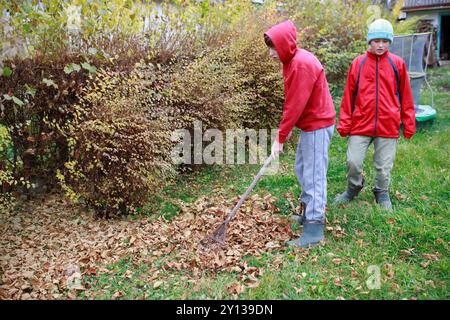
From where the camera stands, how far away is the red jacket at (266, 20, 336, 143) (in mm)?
3340

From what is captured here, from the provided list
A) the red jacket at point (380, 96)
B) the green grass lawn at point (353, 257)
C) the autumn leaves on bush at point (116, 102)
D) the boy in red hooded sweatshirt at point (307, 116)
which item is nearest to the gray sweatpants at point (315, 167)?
the boy in red hooded sweatshirt at point (307, 116)

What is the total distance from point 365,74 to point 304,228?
5.37ft

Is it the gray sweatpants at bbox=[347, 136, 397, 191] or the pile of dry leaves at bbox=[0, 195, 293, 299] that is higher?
the gray sweatpants at bbox=[347, 136, 397, 191]

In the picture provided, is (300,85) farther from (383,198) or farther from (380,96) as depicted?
(383,198)

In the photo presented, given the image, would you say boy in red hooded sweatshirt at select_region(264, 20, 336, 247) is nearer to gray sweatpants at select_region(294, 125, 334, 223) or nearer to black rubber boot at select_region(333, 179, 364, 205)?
gray sweatpants at select_region(294, 125, 334, 223)

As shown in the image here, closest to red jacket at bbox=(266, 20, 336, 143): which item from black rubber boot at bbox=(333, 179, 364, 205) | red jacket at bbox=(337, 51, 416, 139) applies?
red jacket at bbox=(337, 51, 416, 139)

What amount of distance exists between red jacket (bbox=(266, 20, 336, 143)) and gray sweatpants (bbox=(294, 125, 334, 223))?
0.09 meters

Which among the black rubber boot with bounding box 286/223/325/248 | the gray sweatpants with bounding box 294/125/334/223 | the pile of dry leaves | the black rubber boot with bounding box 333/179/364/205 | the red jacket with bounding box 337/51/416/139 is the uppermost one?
the red jacket with bounding box 337/51/416/139

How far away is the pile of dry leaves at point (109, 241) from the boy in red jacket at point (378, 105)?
1.10 m

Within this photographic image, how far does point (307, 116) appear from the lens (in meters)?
3.54

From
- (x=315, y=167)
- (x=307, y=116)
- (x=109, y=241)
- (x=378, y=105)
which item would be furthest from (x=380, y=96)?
(x=109, y=241)

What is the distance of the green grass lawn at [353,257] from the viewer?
3129 mm

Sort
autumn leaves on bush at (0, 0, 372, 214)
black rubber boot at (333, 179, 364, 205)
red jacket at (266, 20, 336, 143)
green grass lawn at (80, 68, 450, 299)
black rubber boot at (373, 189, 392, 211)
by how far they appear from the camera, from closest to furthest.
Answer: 1. green grass lawn at (80, 68, 450, 299)
2. red jacket at (266, 20, 336, 143)
3. autumn leaves on bush at (0, 0, 372, 214)
4. black rubber boot at (373, 189, 392, 211)
5. black rubber boot at (333, 179, 364, 205)
